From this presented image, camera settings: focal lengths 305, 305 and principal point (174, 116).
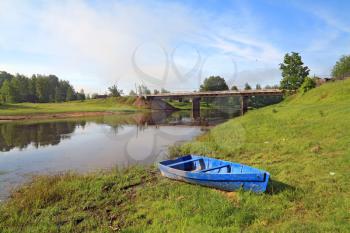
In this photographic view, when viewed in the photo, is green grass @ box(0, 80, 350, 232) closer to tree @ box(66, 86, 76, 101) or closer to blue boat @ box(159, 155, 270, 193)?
blue boat @ box(159, 155, 270, 193)

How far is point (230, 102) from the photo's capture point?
165 metres

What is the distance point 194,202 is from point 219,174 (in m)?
1.65

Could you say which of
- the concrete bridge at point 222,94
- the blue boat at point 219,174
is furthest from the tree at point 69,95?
the blue boat at point 219,174

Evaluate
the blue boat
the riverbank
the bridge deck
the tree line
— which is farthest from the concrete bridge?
the blue boat

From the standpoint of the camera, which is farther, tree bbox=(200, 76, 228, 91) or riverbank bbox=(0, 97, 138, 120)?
tree bbox=(200, 76, 228, 91)

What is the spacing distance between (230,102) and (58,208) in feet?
517

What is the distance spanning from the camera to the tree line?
124600mm

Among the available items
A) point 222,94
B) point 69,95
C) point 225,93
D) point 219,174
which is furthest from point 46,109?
point 219,174

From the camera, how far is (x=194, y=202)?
11070 mm

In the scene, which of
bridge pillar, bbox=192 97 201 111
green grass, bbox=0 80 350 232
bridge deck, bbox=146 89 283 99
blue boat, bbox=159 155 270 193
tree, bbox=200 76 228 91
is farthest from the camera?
tree, bbox=200 76 228 91

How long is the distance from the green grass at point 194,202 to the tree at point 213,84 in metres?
138

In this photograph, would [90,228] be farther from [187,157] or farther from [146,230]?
[187,157]

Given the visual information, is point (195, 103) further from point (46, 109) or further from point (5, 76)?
point (5, 76)

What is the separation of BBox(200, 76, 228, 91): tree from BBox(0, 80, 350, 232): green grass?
138 metres
